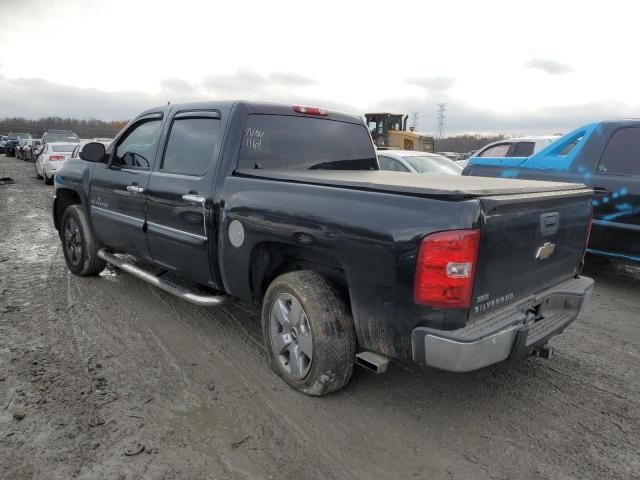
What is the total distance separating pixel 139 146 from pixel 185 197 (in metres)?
1.30

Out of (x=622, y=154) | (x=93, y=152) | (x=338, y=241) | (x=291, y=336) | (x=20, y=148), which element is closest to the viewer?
(x=338, y=241)

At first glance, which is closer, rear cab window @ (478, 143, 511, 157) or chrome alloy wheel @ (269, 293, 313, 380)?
chrome alloy wheel @ (269, 293, 313, 380)

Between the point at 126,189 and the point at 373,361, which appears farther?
the point at 126,189

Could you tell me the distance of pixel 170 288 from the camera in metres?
4.12

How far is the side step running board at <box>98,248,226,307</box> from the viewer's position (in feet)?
12.5

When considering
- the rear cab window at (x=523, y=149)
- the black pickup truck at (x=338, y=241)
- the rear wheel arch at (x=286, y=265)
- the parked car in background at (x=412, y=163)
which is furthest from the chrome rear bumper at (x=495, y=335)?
the rear cab window at (x=523, y=149)

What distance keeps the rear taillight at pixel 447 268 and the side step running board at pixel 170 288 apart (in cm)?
184

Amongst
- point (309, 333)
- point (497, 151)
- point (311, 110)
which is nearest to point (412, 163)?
point (497, 151)

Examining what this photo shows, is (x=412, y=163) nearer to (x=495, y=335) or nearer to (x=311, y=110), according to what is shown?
(x=311, y=110)

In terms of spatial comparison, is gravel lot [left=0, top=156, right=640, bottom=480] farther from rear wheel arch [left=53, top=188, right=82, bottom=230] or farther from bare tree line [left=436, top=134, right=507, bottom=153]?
bare tree line [left=436, top=134, right=507, bottom=153]

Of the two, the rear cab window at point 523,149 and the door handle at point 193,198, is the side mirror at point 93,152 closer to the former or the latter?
the door handle at point 193,198

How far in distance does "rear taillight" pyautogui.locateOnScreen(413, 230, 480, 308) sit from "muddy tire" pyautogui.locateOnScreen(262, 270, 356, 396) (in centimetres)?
65

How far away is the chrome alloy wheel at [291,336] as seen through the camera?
3139 mm

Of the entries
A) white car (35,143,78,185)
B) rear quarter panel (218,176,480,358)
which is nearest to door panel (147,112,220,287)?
rear quarter panel (218,176,480,358)
